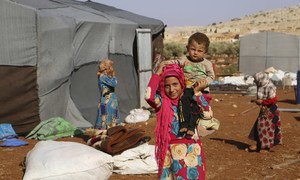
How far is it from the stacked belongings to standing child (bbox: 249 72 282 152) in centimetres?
210

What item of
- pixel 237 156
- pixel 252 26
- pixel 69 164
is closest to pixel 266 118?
pixel 237 156

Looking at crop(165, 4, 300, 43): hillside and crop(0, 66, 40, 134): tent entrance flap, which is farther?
crop(165, 4, 300, 43): hillside

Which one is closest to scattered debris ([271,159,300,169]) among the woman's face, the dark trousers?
the dark trousers

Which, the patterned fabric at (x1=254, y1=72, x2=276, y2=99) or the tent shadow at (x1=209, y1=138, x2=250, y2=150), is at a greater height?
the patterned fabric at (x1=254, y1=72, x2=276, y2=99)

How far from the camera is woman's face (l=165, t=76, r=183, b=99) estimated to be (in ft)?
13.0

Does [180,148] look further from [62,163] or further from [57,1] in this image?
[57,1]

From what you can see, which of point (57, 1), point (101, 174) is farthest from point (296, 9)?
point (101, 174)

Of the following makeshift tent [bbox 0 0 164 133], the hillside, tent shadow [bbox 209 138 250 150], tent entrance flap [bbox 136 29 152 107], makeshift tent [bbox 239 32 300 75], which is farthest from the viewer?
the hillside

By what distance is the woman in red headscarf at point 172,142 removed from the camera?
401cm

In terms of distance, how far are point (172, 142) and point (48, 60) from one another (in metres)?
6.25

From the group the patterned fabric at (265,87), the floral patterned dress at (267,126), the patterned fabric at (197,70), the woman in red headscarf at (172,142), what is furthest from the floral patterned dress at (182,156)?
the floral patterned dress at (267,126)

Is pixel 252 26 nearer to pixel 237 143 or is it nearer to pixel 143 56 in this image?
pixel 143 56

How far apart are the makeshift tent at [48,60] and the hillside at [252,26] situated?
4632cm

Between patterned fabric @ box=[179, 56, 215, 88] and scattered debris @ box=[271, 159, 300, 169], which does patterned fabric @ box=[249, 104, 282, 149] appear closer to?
scattered debris @ box=[271, 159, 300, 169]
